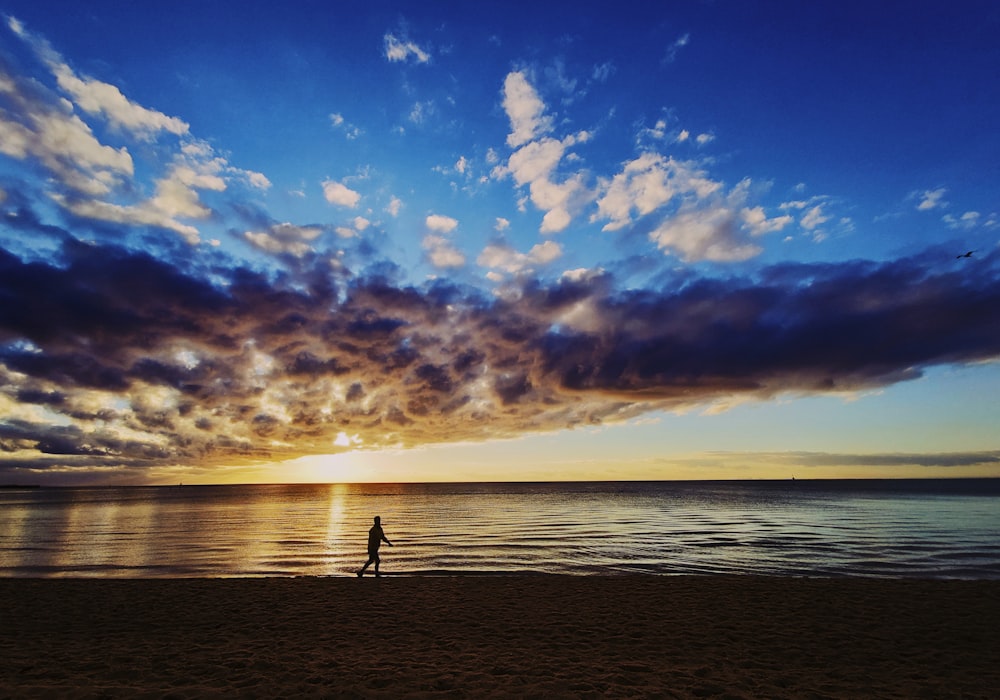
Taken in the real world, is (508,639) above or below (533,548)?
above

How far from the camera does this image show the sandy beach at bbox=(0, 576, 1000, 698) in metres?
10.3

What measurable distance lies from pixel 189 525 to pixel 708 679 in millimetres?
63312

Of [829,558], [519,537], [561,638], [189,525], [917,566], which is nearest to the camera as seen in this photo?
[561,638]

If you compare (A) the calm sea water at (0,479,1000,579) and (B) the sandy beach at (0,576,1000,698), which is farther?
(A) the calm sea water at (0,479,1000,579)

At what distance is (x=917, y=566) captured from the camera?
88.4 ft

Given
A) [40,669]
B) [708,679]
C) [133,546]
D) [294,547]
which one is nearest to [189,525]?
[133,546]

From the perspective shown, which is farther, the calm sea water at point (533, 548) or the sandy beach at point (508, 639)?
the calm sea water at point (533, 548)

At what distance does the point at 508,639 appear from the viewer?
13.6 m

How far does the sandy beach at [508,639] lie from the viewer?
10273 millimetres

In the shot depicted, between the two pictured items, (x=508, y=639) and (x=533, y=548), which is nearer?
(x=508, y=639)

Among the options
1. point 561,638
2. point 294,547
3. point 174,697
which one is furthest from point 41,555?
point 561,638

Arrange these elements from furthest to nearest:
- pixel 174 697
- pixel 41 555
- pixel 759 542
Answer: pixel 759 542
pixel 41 555
pixel 174 697

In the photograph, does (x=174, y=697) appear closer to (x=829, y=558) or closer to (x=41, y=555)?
(x=829, y=558)

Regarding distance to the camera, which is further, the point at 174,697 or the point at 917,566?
the point at 917,566
